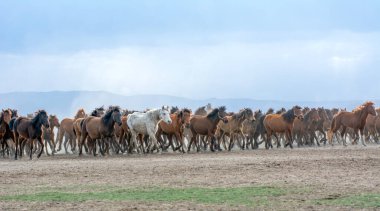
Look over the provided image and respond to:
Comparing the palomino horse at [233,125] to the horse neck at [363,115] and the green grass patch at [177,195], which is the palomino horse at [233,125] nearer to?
the horse neck at [363,115]

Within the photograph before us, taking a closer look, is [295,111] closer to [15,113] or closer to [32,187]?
[15,113]

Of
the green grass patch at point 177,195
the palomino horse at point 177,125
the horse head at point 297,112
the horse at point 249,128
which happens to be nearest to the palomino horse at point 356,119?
the horse head at point 297,112

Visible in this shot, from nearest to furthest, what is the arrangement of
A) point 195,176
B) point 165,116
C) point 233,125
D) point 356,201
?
1. point 356,201
2. point 195,176
3. point 165,116
4. point 233,125

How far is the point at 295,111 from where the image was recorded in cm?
4344

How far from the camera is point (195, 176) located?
2312 centimetres

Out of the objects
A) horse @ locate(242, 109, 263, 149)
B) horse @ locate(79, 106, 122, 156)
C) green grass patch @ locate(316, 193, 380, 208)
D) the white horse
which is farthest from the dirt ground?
horse @ locate(242, 109, 263, 149)

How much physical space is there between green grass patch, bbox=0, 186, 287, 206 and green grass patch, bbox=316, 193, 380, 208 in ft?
3.61

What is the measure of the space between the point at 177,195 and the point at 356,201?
12.4 ft

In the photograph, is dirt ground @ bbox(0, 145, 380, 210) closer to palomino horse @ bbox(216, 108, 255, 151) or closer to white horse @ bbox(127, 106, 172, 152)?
white horse @ bbox(127, 106, 172, 152)

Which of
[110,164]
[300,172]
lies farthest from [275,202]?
[110,164]

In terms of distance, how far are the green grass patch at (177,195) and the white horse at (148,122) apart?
57.7ft

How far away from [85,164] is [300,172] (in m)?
8.88

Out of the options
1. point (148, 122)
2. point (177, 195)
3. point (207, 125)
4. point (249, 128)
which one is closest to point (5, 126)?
point (148, 122)

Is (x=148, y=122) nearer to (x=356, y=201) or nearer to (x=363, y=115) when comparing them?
(x=363, y=115)
